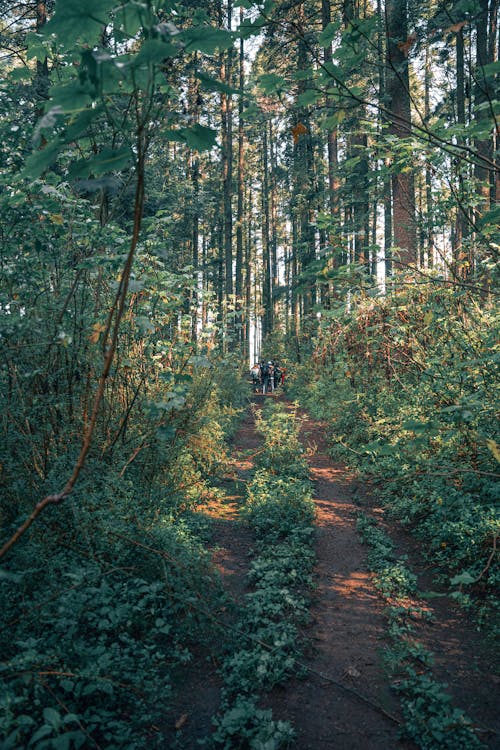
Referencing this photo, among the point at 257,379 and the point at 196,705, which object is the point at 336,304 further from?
the point at 257,379

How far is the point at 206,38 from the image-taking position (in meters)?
1.64

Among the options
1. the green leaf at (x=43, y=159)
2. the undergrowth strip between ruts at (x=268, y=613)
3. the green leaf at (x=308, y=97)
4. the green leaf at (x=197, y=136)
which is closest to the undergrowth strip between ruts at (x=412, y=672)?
the undergrowth strip between ruts at (x=268, y=613)

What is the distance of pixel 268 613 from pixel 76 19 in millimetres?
4172

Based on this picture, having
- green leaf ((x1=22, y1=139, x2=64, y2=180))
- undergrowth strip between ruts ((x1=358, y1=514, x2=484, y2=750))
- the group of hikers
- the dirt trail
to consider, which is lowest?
the dirt trail

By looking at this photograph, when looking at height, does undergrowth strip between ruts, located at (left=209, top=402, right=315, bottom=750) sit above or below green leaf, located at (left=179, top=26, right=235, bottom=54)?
below

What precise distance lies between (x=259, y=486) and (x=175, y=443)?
1780mm

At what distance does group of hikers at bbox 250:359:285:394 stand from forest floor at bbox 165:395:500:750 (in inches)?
690

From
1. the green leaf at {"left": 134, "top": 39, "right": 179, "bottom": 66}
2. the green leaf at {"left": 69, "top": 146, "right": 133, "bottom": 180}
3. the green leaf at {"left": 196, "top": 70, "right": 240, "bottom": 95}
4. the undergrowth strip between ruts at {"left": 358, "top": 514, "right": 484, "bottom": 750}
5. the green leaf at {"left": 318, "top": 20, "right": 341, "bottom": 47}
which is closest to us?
the green leaf at {"left": 134, "top": 39, "right": 179, "bottom": 66}

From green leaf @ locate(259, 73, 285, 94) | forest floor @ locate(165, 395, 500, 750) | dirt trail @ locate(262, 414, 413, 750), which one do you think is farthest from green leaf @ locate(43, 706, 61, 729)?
green leaf @ locate(259, 73, 285, 94)

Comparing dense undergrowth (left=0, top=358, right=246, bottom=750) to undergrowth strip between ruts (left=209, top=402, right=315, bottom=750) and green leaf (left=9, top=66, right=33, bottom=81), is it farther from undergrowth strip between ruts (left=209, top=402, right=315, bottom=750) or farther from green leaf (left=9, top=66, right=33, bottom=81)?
green leaf (left=9, top=66, right=33, bottom=81)

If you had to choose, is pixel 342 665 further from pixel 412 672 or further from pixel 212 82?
pixel 212 82

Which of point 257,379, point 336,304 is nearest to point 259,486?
point 336,304

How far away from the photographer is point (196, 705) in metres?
3.05

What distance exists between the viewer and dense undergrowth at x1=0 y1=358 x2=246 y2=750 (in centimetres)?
252
